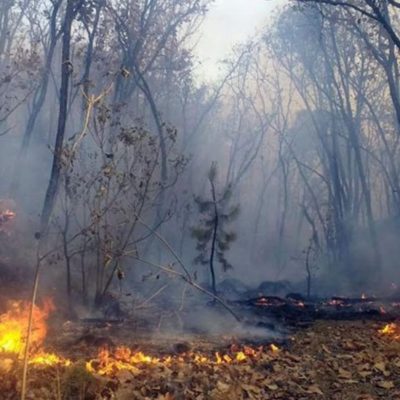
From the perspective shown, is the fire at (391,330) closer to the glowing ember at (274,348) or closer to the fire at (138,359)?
the glowing ember at (274,348)

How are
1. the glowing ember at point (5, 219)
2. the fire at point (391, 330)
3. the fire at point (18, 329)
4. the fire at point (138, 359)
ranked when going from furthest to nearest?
the glowing ember at point (5, 219)
the fire at point (391, 330)
the fire at point (18, 329)
the fire at point (138, 359)

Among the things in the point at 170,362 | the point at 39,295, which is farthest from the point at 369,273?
the point at 170,362

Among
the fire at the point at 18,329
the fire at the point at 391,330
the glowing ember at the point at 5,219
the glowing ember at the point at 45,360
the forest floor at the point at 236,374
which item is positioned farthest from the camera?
the glowing ember at the point at 5,219

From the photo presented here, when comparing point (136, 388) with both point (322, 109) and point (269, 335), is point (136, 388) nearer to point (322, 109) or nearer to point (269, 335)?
point (269, 335)

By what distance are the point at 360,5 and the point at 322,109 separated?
11996 millimetres

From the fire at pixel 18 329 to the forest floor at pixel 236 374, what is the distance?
2.47ft

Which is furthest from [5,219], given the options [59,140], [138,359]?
[138,359]

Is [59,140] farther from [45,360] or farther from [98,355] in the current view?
[45,360]

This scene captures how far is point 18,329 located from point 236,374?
11.1 ft

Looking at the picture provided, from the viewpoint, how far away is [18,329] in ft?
26.7

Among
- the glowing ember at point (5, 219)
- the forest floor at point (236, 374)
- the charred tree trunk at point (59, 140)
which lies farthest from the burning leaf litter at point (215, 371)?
the glowing ember at point (5, 219)

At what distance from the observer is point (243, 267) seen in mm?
33156

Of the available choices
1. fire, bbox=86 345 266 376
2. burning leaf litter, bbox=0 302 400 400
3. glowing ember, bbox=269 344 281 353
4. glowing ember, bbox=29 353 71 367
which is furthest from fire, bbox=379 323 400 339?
glowing ember, bbox=29 353 71 367

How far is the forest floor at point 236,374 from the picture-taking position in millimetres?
5867
